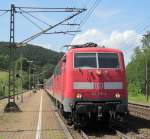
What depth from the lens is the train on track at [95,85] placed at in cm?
1847

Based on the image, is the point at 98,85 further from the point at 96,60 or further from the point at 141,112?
the point at 141,112

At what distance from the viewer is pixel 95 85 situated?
736 inches

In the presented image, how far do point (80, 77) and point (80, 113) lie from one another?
57.0 inches

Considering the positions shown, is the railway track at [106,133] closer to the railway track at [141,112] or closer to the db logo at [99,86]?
the db logo at [99,86]

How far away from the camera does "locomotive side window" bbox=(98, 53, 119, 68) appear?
19219 millimetres

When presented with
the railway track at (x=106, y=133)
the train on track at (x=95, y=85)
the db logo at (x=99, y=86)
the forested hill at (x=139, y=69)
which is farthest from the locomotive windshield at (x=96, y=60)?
the forested hill at (x=139, y=69)

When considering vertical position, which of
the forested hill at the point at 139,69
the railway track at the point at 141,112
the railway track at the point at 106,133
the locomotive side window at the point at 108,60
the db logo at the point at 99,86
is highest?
the forested hill at the point at 139,69

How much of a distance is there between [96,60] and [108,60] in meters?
0.48

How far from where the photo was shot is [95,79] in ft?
61.5

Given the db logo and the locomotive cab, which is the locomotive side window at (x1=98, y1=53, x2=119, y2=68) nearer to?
the locomotive cab

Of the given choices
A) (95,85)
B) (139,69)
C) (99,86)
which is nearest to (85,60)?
(95,85)

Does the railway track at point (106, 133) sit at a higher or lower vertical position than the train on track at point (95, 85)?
lower

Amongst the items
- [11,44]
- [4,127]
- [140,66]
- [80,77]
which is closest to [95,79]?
[80,77]

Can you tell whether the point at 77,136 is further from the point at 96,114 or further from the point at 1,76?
the point at 1,76
